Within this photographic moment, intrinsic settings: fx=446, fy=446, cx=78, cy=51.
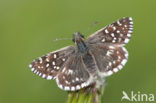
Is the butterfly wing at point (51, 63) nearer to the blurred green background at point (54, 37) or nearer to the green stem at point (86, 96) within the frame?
the green stem at point (86, 96)

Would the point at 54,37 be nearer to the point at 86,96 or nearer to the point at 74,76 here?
the point at 74,76

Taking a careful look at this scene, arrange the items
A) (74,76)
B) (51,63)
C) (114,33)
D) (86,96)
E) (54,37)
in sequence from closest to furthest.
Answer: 1. (86,96)
2. (74,76)
3. (51,63)
4. (114,33)
5. (54,37)

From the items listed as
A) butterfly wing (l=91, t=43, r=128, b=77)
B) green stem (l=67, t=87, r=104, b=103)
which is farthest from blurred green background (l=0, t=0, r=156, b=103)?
green stem (l=67, t=87, r=104, b=103)

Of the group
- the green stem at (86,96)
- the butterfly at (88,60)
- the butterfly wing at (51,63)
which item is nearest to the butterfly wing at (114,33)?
the butterfly at (88,60)

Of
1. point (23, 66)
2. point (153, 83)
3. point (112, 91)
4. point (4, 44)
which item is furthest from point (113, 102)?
point (4, 44)

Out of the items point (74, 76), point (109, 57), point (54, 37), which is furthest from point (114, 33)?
point (54, 37)

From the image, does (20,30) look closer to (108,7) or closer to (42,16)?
(42,16)
